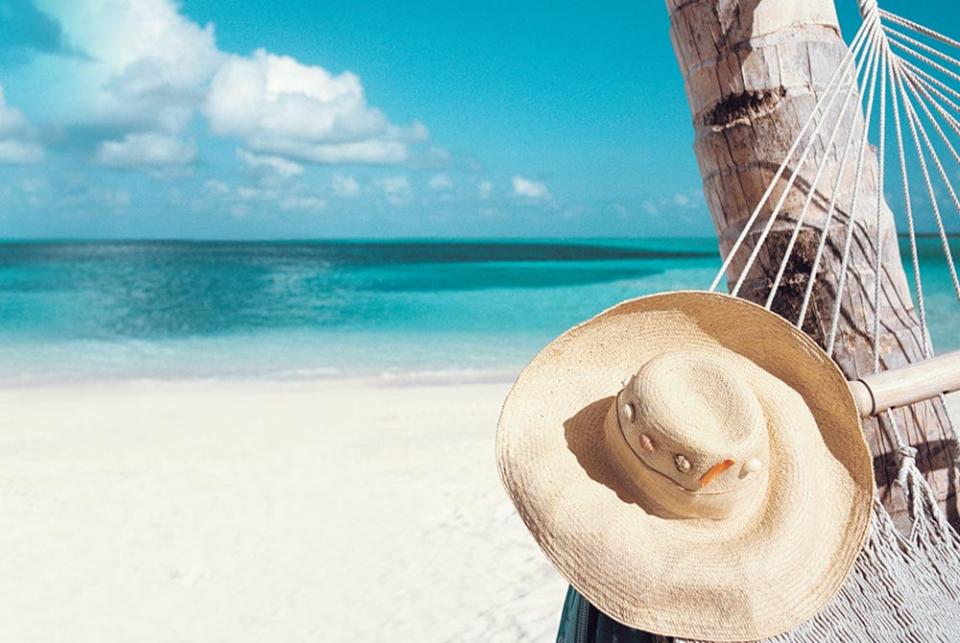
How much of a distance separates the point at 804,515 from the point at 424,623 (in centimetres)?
161

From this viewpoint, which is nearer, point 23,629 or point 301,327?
point 23,629

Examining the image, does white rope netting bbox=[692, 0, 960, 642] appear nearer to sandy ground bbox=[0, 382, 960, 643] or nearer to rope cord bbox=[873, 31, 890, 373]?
rope cord bbox=[873, 31, 890, 373]

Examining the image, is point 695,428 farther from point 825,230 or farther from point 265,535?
point 265,535

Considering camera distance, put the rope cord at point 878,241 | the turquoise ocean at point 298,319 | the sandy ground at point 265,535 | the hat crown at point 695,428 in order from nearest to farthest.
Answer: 1. the hat crown at point 695,428
2. the rope cord at point 878,241
3. the sandy ground at point 265,535
4. the turquoise ocean at point 298,319

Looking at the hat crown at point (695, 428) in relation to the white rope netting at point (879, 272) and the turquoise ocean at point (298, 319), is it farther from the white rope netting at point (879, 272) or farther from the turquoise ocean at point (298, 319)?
the turquoise ocean at point (298, 319)

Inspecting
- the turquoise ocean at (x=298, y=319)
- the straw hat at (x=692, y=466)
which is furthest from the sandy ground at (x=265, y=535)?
the turquoise ocean at (x=298, y=319)

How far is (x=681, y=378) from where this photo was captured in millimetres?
835

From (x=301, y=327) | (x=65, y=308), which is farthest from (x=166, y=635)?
(x=65, y=308)

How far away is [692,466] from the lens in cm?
80

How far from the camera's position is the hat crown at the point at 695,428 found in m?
0.79

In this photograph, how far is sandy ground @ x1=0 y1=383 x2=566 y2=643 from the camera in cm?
225

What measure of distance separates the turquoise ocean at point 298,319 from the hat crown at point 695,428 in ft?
19.4

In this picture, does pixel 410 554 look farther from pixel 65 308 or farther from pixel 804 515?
pixel 65 308

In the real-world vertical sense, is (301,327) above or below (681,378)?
below
